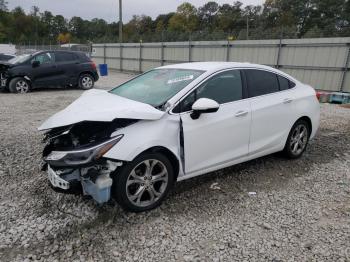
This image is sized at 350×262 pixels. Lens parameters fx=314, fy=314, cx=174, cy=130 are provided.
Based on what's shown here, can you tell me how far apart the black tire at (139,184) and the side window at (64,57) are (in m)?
10.3

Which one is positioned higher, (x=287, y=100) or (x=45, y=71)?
(x=287, y=100)

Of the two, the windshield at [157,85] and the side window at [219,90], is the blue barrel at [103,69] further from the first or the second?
the side window at [219,90]

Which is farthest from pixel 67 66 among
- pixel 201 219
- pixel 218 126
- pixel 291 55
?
pixel 201 219

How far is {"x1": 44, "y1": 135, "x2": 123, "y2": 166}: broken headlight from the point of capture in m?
2.92

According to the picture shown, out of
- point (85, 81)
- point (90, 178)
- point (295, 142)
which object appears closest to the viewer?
point (90, 178)

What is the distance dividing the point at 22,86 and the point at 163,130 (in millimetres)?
10117

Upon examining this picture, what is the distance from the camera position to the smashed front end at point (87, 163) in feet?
9.64

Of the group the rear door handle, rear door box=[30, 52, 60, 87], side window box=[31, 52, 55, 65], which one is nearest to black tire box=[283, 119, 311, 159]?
the rear door handle

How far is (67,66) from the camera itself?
1236cm

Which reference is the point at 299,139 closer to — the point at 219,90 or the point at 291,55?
the point at 219,90

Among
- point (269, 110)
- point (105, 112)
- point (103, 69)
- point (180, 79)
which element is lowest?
point (103, 69)

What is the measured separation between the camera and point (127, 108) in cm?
328

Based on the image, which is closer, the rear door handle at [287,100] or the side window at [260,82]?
the side window at [260,82]

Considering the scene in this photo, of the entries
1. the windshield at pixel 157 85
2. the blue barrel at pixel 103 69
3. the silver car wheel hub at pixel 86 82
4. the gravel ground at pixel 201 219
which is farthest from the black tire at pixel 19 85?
the windshield at pixel 157 85
